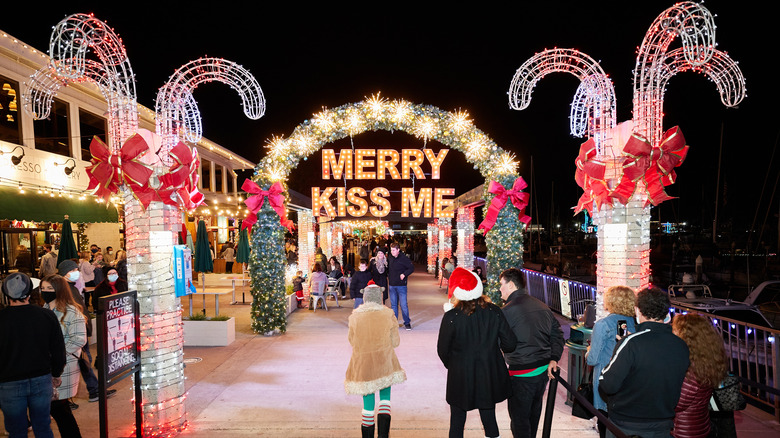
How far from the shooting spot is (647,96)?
17.5 feet

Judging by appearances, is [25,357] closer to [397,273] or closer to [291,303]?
[397,273]

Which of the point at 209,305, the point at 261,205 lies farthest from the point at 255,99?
the point at 209,305

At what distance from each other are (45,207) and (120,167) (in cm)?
808

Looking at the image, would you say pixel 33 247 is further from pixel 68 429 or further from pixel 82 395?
pixel 68 429

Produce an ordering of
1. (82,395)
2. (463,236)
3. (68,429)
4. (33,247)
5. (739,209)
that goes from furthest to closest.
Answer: (739,209) < (463,236) < (33,247) < (82,395) < (68,429)

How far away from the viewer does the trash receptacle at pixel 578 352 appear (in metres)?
5.05

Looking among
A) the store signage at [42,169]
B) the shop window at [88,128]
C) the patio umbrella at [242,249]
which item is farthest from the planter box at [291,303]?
Result: the shop window at [88,128]

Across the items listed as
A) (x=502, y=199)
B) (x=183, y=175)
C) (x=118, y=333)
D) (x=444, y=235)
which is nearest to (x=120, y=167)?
(x=183, y=175)

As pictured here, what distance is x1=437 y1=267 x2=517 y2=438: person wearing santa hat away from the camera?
3.61m

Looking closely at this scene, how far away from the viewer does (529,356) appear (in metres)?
3.88

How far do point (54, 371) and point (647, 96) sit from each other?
6.72 m

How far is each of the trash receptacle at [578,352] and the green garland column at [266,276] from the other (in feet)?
19.5

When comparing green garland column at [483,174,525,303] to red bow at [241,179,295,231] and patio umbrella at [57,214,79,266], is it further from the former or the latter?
patio umbrella at [57,214,79,266]

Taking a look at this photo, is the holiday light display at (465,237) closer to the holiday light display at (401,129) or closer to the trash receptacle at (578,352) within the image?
the holiday light display at (401,129)
